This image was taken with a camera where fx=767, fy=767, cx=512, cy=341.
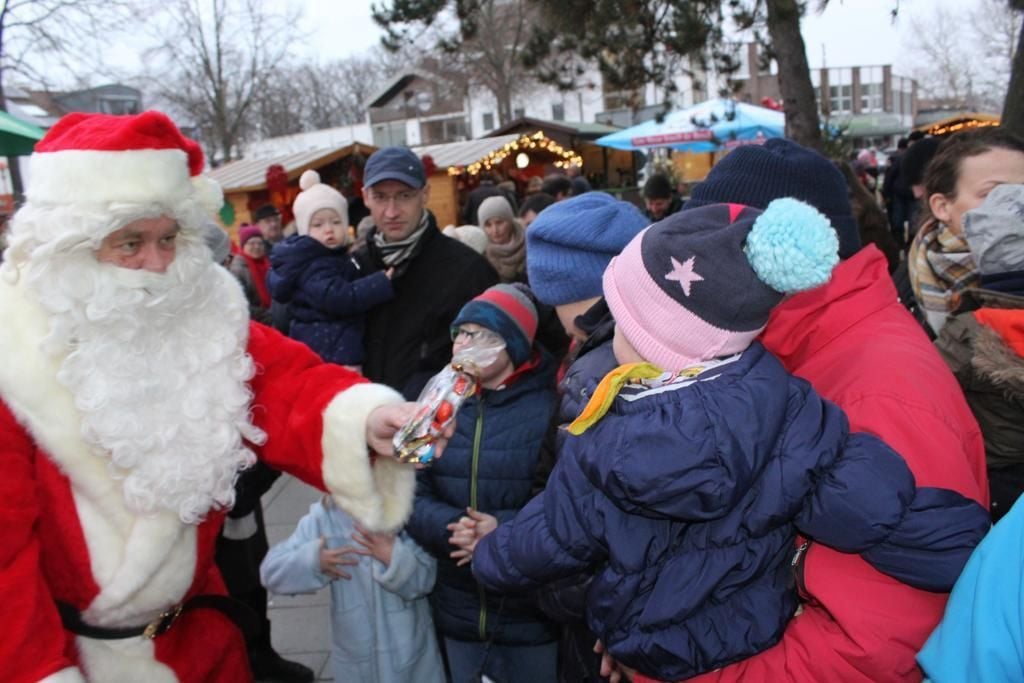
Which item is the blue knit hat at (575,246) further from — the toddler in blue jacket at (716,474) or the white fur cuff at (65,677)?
the white fur cuff at (65,677)

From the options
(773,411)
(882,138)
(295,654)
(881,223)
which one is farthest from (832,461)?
(882,138)

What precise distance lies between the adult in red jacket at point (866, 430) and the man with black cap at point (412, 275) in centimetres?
186

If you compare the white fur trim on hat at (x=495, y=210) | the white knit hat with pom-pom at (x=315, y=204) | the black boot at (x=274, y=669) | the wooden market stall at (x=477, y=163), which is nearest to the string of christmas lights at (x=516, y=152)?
the wooden market stall at (x=477, y=163)

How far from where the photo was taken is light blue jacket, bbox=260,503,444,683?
2543 millimetres

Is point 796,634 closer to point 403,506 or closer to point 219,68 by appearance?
point 403,506

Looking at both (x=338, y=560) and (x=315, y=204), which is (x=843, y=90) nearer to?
(x=315, y=204)

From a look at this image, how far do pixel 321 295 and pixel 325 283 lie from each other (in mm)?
68

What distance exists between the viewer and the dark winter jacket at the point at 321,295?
381 centimetres

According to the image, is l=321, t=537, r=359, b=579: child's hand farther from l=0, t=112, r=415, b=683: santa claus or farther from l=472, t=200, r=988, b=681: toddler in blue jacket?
l=472, t=200, r=988, b=681: toddler in blue jacket

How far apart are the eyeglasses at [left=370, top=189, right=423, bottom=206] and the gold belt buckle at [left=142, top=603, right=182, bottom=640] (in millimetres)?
1983

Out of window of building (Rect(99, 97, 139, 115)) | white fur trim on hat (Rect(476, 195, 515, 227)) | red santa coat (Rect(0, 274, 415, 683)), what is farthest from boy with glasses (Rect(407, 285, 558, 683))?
window of building (Rect(99, 97, 139, 115))

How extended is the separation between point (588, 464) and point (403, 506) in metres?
0.99

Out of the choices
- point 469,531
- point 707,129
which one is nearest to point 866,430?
point 469,531

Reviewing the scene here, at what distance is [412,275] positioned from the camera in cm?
354
